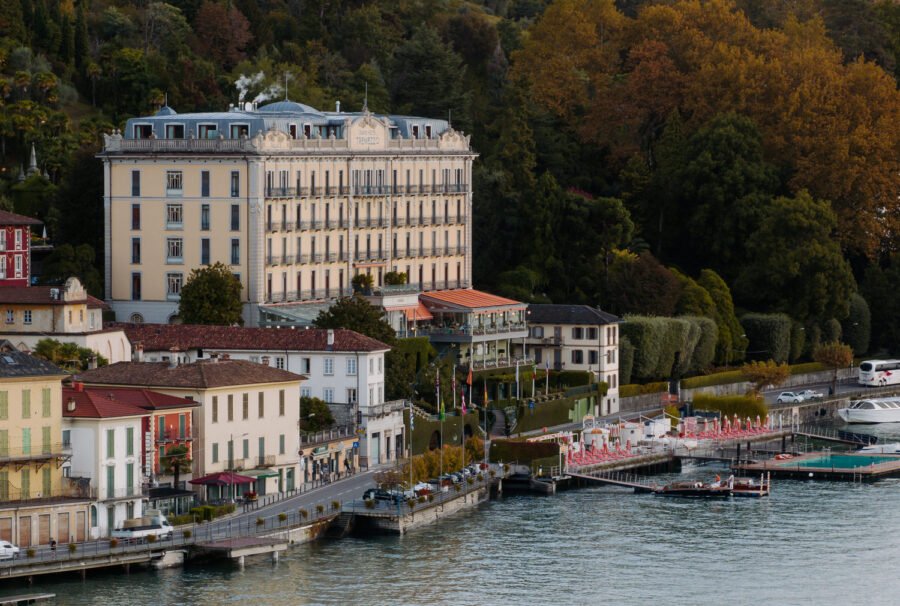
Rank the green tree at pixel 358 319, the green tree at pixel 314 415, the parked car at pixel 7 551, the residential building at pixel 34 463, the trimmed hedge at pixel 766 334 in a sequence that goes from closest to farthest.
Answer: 1. the parked car at pixel 7 551
2. the residential building at pixel 34 463
3. the green tree at pixel 314 415
4. the green tree at pixel 358 319
5. the trimmed hedge at pixel 766 334

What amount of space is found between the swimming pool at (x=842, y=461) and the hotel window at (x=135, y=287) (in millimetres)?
32807

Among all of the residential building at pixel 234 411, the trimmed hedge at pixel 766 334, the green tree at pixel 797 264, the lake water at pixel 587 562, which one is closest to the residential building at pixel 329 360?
the residential building at pixel 234 411

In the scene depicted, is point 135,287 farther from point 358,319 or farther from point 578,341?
point 578,341

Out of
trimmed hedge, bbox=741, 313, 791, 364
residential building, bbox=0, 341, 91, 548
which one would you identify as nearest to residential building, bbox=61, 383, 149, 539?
residential building, bbox=0, 341, 91, 548

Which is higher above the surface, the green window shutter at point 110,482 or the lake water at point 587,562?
the green window shutter at point 110,482

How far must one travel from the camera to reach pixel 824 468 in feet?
442

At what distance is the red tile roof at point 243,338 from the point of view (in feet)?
408

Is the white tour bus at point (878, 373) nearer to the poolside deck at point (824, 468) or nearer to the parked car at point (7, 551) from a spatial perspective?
the poolside deck at point (824, 468)

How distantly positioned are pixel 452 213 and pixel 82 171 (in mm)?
22204

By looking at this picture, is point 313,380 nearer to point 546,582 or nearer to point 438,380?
point 438,380

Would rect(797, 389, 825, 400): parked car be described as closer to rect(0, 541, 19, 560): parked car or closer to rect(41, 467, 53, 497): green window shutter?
rect(41, 467, 53, 497): green window shutter

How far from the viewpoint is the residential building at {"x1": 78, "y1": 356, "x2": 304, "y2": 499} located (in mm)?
110375

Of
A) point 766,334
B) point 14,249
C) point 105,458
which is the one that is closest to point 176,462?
point 105,458

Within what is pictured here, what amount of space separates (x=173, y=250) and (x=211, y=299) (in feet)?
20.1
